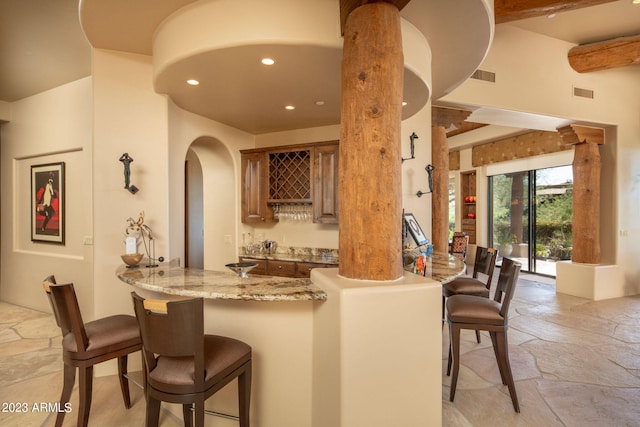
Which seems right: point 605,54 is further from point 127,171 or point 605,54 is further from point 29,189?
point 29,189

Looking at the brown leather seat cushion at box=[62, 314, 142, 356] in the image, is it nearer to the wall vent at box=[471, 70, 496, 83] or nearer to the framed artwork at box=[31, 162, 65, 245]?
the framed artwork at box=[31, 162, 65, 245]

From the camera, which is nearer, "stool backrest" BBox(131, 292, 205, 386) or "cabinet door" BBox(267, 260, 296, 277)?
"stool backrest" BBox(131, 292, 205, 386)

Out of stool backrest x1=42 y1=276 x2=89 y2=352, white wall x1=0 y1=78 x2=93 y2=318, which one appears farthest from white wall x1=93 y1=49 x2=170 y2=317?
white wall x1=0 y1=78 x2=93 y2=318

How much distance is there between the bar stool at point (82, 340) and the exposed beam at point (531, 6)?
472cm

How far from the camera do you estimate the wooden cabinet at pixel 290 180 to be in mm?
4078

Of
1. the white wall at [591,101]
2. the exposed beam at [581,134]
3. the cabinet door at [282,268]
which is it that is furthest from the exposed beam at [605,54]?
the cabinet door at [282,268]

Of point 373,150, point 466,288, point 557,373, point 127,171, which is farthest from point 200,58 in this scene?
point 557,373

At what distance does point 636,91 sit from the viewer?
572 centimetres

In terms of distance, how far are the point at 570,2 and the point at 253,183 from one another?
13.9 ft

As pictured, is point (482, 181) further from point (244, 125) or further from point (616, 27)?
point (244, 125)

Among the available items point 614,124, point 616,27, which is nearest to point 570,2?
point 616,27

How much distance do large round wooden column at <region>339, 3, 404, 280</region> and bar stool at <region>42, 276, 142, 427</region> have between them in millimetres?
1531

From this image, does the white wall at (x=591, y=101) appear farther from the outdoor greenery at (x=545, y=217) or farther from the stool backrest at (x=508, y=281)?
the stool backrest at (x=508, y=281)

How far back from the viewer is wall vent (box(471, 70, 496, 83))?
15.1 feet
